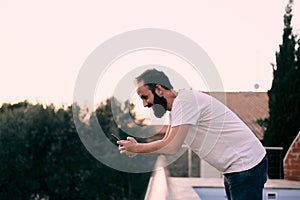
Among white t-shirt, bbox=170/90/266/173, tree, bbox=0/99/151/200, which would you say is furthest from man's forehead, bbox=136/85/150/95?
tree, bbox=0/99/151/200

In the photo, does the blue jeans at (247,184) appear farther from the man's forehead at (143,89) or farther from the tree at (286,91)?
the tree at (286,91)

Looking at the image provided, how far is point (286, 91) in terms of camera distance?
11.0m

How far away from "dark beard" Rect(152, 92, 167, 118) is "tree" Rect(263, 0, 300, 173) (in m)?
8.56

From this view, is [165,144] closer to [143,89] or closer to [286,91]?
[143,89]

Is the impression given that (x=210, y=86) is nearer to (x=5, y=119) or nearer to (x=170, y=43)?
(x=170, y=43)

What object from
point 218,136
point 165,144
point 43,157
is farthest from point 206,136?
point 43,157

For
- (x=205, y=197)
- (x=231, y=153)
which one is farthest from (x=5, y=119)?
(x=231, y=153)

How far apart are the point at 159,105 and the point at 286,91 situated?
346 inches

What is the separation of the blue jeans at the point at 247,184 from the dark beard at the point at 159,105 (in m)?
0.38

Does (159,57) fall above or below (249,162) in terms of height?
above

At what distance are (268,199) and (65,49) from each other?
7182mm

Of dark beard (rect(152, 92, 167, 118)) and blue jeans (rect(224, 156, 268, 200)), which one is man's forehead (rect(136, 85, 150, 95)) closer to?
dark beard (rect(152, 92, 167, 118))

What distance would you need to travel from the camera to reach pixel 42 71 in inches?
587

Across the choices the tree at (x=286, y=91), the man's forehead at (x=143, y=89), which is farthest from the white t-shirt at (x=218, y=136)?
the tree at (x=286, y=91)
